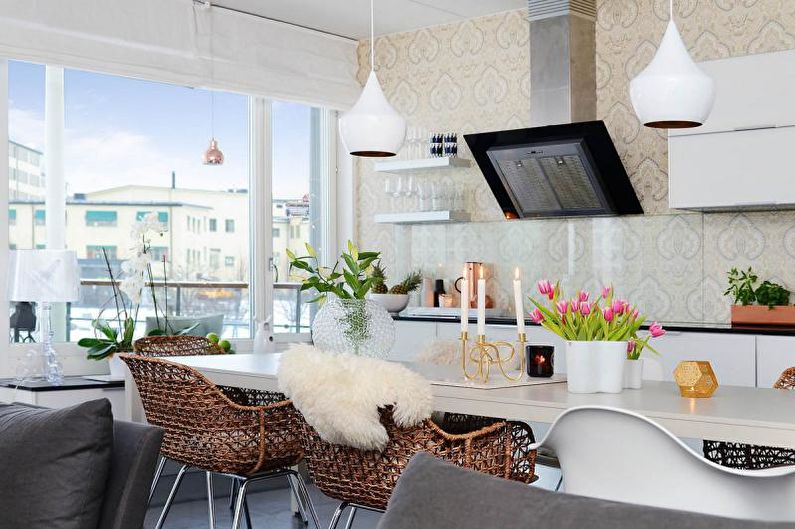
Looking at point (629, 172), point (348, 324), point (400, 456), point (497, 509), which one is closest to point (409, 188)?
point (629, 172)

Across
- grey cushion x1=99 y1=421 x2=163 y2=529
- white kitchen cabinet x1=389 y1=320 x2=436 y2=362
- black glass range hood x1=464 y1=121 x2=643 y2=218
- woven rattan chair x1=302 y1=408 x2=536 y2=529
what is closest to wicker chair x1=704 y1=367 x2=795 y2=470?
woven rattan chair x1=302 y1=408 x2=536 y2=529

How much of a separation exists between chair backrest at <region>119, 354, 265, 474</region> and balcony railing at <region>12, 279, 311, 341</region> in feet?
7.79

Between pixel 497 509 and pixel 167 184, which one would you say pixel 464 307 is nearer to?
pixel 497 509

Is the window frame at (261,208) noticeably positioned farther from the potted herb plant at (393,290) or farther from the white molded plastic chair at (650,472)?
the white molded plastic chair at (650,472)

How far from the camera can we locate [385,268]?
6.73m

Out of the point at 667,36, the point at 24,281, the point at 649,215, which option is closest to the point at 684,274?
the point at 649,215

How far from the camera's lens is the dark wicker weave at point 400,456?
2.64 metres

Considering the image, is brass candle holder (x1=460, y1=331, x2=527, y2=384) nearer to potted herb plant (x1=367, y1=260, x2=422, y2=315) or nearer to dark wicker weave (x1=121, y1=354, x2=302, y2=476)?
dark wicker weave (x1=121, y1=354, x2=302, y2=476)

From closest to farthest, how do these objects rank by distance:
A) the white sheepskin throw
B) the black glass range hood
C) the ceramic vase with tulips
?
the white sheepskin throw
the ceramic vase with tulips
the black glass range hood

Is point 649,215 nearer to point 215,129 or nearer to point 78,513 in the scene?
point 215,129

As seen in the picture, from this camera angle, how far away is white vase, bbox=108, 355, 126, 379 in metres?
5.23

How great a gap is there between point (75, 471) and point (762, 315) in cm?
362

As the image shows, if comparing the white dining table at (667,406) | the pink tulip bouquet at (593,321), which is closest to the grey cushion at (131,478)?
the white dining table at (667,406)

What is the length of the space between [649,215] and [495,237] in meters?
1.02
